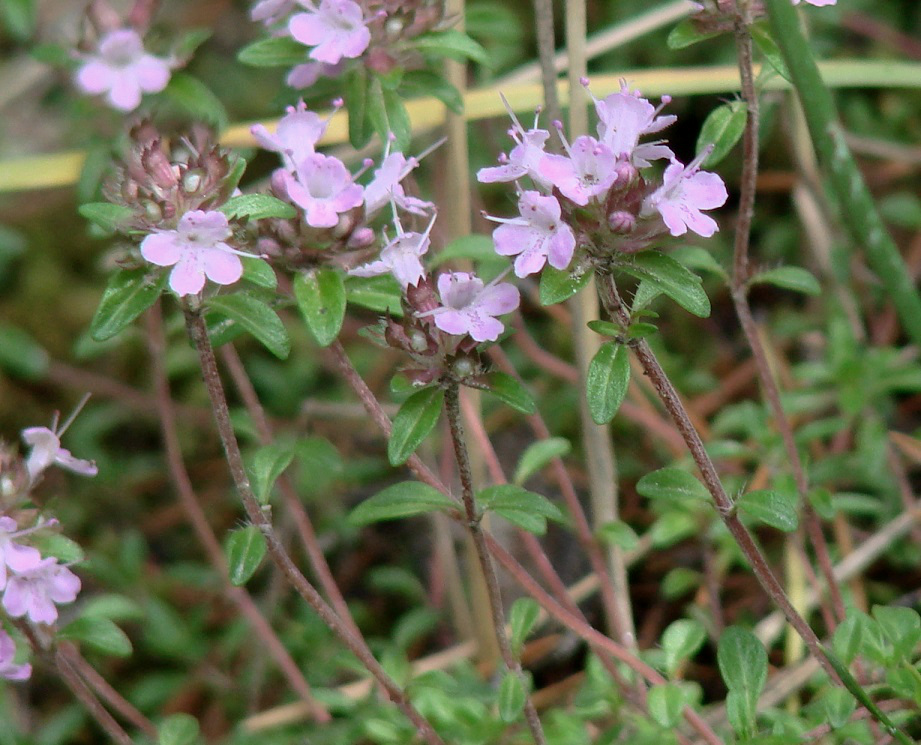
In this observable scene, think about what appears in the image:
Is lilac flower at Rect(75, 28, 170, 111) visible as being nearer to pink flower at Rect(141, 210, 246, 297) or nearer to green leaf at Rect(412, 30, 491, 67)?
green leaf at Rect(412, 30, 491, 67)

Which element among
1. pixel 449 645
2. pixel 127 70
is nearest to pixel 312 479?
pixel 449 645

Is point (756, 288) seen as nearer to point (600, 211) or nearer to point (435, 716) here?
point (435, 716)

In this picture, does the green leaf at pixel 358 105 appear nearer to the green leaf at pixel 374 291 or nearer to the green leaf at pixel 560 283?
the green leaf at pixel 374 291

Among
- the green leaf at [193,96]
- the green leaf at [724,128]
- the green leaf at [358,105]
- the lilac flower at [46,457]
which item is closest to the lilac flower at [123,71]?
the green leaf at [193,96]

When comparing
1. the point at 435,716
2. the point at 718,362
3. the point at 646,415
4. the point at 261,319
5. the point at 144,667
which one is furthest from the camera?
the point at 718,362

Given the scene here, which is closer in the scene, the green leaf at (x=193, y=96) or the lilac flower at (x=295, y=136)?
the lilac flower at (x=295, y=136)

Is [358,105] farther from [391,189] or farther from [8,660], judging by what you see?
[8,660]

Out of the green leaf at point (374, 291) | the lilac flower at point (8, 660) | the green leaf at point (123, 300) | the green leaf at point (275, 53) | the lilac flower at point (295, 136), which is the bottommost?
the lilac flower at point (8, 660)
